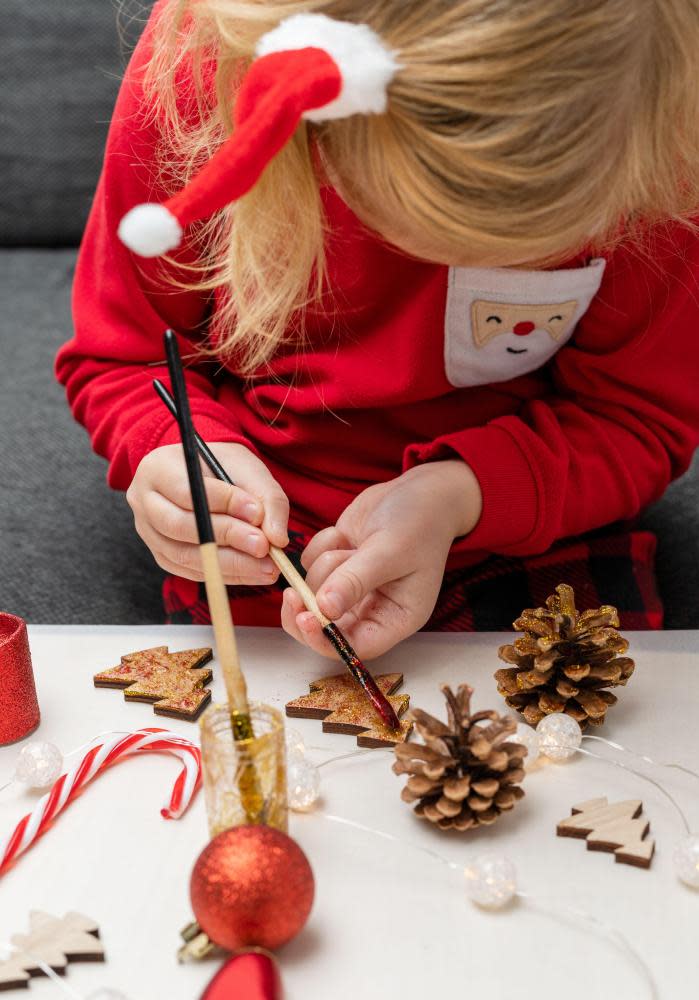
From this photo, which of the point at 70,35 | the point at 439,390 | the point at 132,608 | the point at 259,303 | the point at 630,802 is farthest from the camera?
the point at 70,35

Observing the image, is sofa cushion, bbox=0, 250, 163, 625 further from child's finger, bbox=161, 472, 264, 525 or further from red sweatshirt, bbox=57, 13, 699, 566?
child's finger, bbox=161, 472, 264, 525

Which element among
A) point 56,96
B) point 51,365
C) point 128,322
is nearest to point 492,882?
point 128,322

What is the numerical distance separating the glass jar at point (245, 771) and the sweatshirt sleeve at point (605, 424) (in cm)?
38

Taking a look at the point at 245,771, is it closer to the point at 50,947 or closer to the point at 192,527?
the point at 50,947

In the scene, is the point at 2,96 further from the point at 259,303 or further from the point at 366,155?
the point at 366,155

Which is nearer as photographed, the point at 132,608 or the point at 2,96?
the point at 132,608

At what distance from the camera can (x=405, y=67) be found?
532 mm

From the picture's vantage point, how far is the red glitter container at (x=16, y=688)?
0.69 metres

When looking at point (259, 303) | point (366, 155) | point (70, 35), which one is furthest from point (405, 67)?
point (70, 35)

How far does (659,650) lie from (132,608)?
55 cm

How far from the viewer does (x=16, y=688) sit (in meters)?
0.70

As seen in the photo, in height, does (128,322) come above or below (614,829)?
above

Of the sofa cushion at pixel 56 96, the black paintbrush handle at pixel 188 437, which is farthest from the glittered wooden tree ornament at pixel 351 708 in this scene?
the sofa cushion at pixel 56 96

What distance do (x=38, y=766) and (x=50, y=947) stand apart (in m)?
0.14
